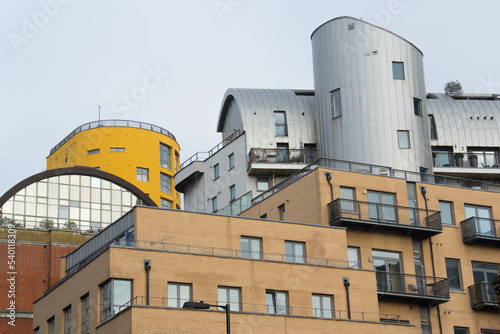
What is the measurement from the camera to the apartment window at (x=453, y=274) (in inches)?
2126

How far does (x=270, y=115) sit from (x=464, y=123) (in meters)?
15.2

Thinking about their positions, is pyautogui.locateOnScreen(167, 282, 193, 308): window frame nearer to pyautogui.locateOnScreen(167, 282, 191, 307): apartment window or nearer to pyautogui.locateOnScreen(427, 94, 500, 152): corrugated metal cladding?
pyautogui.locateOnScreen(167, 282, 191, 307): apartment window

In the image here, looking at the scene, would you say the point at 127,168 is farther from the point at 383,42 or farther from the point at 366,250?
the point at 366,250

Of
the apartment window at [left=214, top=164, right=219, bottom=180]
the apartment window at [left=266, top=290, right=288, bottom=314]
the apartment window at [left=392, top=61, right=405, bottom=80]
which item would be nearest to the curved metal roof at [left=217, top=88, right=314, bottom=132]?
the apartment window at [left=214, top=164, right=219, bottom=180]

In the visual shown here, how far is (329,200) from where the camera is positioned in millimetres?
52125

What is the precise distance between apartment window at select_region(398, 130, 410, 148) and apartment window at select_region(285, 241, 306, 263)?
59.2ft

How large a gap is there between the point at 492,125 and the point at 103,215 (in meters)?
32.2

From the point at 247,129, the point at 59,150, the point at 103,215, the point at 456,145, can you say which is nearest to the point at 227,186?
the point at 247,129

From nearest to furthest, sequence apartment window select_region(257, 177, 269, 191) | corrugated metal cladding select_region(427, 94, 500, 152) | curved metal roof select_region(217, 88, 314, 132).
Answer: apartment window select_region(257, 177, 269, 191) < curved metal roof select_region(217, 88, 314, 132) < corrugated metal cladding select_region(427, 94, 500, 152)

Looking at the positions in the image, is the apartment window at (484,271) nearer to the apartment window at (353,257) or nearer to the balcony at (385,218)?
the balcony at (385,218)

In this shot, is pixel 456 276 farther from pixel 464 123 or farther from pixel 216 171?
pixel 216 171

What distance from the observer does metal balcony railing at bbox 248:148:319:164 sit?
68.2 meters

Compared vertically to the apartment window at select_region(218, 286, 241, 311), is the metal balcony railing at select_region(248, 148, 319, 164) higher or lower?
higher

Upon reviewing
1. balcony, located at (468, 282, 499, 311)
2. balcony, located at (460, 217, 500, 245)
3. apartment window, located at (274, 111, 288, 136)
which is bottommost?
balcony, located at (468, 282, 499, 311)
